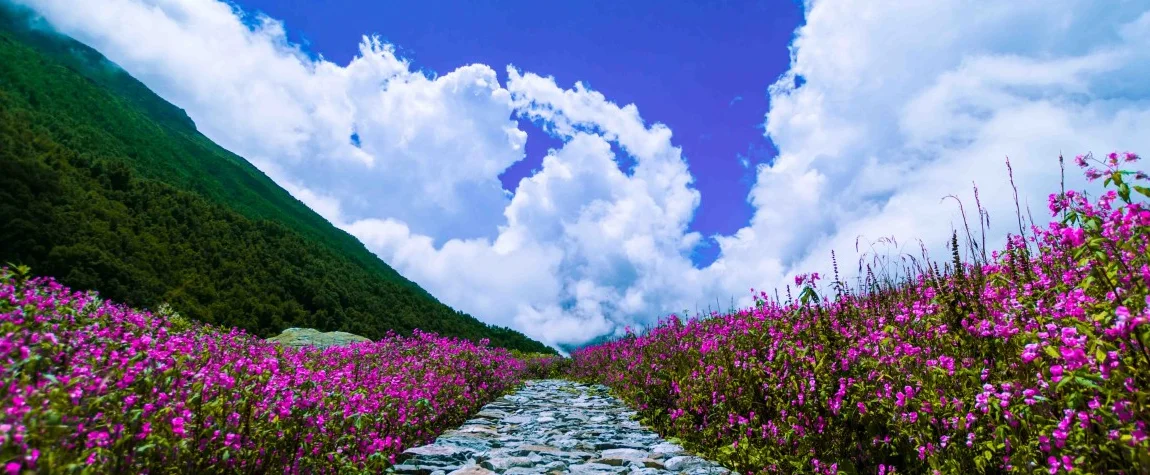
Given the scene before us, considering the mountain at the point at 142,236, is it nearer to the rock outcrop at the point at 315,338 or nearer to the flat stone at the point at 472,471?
the rock outcrop at the point at 315,338

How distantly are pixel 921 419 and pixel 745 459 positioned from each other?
1.97 metres

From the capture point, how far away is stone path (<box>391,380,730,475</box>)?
583 cm

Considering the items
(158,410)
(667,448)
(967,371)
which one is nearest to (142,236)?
(158,410)

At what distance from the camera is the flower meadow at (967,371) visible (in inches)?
97.7

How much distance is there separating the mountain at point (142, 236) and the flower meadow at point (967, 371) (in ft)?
91.5

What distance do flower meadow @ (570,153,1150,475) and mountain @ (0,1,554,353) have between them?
27.9 m

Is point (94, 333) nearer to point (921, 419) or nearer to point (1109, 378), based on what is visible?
point (921, 419)

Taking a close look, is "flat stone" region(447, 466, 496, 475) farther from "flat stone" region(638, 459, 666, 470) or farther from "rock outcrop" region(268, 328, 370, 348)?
"rock outcrop" region(268, 328, 370, 348)

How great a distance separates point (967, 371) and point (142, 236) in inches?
1473

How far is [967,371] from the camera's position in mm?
3381

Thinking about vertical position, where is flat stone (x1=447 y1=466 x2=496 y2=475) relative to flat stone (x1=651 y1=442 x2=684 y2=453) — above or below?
below

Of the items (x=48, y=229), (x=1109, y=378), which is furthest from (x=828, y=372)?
(x=48, y=229)

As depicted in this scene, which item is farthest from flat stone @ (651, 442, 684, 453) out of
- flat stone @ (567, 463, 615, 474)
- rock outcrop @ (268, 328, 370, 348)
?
rock outcrop @ (268, 328, 370, 348)

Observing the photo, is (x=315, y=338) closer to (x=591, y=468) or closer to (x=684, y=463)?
(x=591, y=468)
